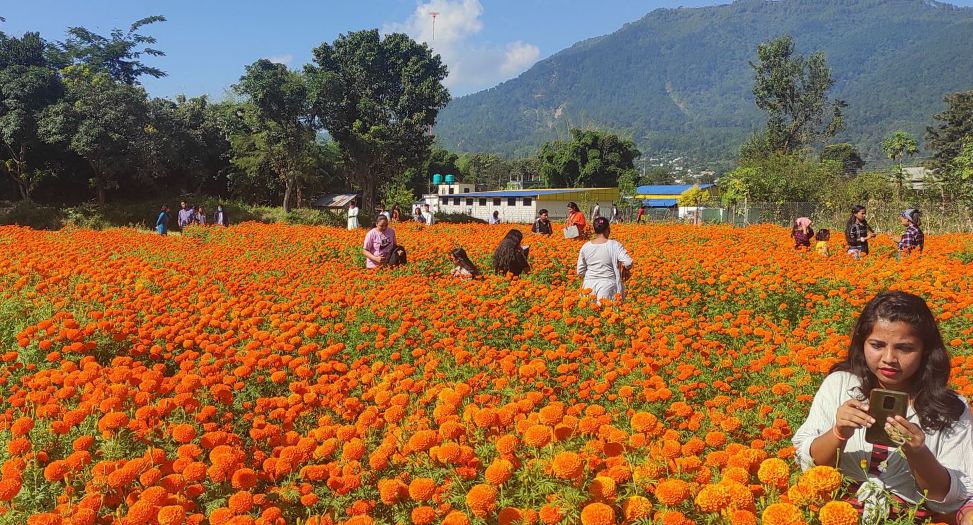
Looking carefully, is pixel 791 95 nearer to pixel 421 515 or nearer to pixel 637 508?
pixel 637 508

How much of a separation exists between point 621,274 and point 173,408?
422 cm

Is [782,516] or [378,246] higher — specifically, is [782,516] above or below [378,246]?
below

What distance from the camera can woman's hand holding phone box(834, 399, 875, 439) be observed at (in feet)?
5.54

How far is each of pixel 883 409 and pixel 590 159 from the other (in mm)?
69822

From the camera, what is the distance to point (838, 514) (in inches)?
57.1

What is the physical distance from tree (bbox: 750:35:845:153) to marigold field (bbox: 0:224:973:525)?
46.3 m

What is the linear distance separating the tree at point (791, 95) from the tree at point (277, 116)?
36.6 metres

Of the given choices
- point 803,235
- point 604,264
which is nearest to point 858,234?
point 803,235

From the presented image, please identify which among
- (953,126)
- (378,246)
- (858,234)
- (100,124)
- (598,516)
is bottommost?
(598,516)

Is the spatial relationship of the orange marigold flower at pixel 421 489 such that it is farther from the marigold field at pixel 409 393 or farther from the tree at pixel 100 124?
the tree at pixel 100 124

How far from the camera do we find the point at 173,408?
2.69m

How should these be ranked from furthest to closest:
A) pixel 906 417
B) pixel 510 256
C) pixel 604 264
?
1. pixel 510 256
2. pixel 604 264
3. pixel 906 417

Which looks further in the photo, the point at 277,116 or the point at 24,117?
the point at 277,116

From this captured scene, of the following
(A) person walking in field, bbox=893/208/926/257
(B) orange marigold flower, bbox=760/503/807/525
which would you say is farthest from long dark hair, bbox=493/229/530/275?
(A) person walking in field, bbox=893/208/926/257
